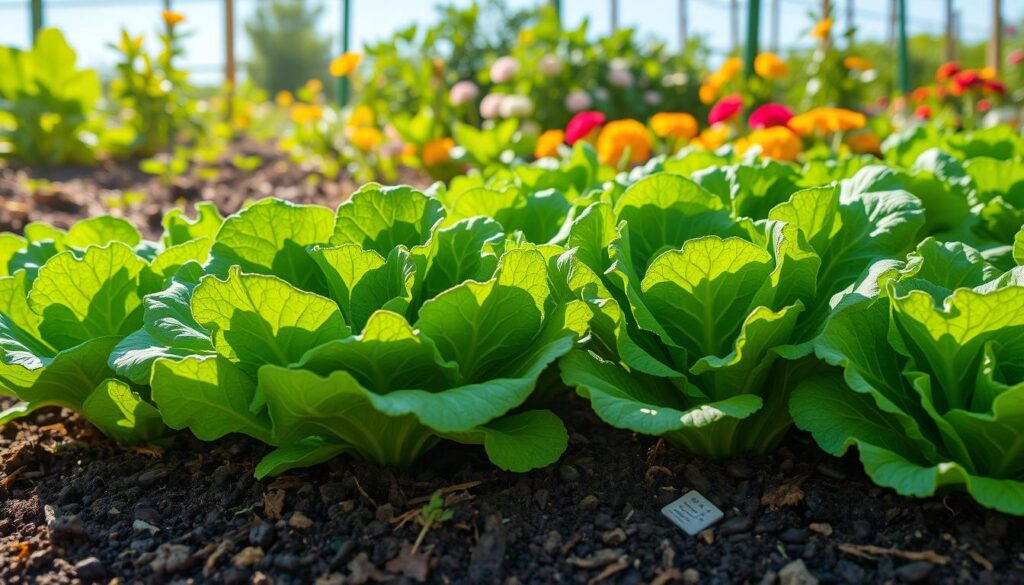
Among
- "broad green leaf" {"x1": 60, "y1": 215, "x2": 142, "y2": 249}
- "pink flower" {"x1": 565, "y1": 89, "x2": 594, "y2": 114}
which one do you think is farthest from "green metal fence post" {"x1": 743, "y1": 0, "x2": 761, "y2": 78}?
"broad green leaf" {"x1": 60, "y1": 215, "x2": 142, "y2": 249}

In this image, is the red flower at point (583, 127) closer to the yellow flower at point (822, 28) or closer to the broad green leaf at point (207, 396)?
the yellow flower at point (822, 28)

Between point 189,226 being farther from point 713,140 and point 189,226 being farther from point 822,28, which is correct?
point 822,28

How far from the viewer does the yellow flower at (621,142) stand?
3297 mm

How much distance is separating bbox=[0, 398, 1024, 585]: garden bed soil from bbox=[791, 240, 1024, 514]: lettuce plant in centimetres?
12

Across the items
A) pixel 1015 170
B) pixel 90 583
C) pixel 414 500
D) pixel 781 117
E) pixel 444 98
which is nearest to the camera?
pixel 90 583

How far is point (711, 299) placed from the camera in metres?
1.61

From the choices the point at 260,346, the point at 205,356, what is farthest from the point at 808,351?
the point at 205,356

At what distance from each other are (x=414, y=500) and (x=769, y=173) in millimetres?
1230

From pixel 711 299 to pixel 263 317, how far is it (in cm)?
82

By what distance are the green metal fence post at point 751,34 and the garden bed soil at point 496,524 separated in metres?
4.17

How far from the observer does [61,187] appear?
4.40 m

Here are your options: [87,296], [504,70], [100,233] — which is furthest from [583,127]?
[87,296]

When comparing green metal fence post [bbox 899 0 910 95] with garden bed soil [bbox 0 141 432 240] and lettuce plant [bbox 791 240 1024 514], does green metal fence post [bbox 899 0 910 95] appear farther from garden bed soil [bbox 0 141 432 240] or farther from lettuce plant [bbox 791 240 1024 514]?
lettuce plant [bbox 791 240 1024 514]

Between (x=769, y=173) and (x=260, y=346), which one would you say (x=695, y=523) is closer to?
(x=260, y=346)
